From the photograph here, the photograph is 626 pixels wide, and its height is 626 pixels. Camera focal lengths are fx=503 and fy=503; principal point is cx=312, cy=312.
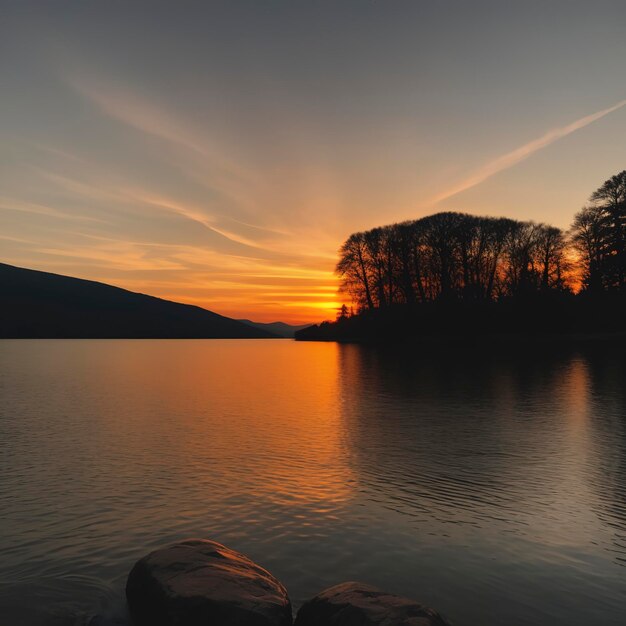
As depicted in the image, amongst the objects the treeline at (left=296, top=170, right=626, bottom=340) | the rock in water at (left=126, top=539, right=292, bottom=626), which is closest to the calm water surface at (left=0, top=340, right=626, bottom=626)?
Result: the rock in water at (left=126, top=539, right=292, bottom=626)

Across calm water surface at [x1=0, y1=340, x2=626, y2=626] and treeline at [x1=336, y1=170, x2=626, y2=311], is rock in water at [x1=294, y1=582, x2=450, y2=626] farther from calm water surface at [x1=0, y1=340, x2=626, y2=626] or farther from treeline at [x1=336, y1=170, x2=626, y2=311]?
treeline at [x1=336, y1=170, x2=626, y2=311]

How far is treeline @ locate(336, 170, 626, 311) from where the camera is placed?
89.6m

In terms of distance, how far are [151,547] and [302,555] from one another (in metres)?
3.23

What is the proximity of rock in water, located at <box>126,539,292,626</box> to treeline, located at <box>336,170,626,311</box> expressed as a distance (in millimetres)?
89634

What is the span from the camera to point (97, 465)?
58.0 ft

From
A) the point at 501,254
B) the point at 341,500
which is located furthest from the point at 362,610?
the point at 501,254

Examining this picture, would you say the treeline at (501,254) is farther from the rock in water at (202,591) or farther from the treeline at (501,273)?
the rock in water at (202,591)

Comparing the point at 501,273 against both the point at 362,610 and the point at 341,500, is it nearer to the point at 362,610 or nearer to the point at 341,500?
the point at 341,500

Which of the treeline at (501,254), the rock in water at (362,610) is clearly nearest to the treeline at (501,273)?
the treeline at (501,254)

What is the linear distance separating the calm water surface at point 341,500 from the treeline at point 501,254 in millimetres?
66360

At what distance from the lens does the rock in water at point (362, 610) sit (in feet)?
→ 22.0

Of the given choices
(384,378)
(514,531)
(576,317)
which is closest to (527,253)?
(576,317)

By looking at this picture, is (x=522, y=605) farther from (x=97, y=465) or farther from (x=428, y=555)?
(x=97, y=465)

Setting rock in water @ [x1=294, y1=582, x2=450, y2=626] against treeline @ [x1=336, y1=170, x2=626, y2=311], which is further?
treeline @ [x1=336, y1=170, x2=626, y2=311]
